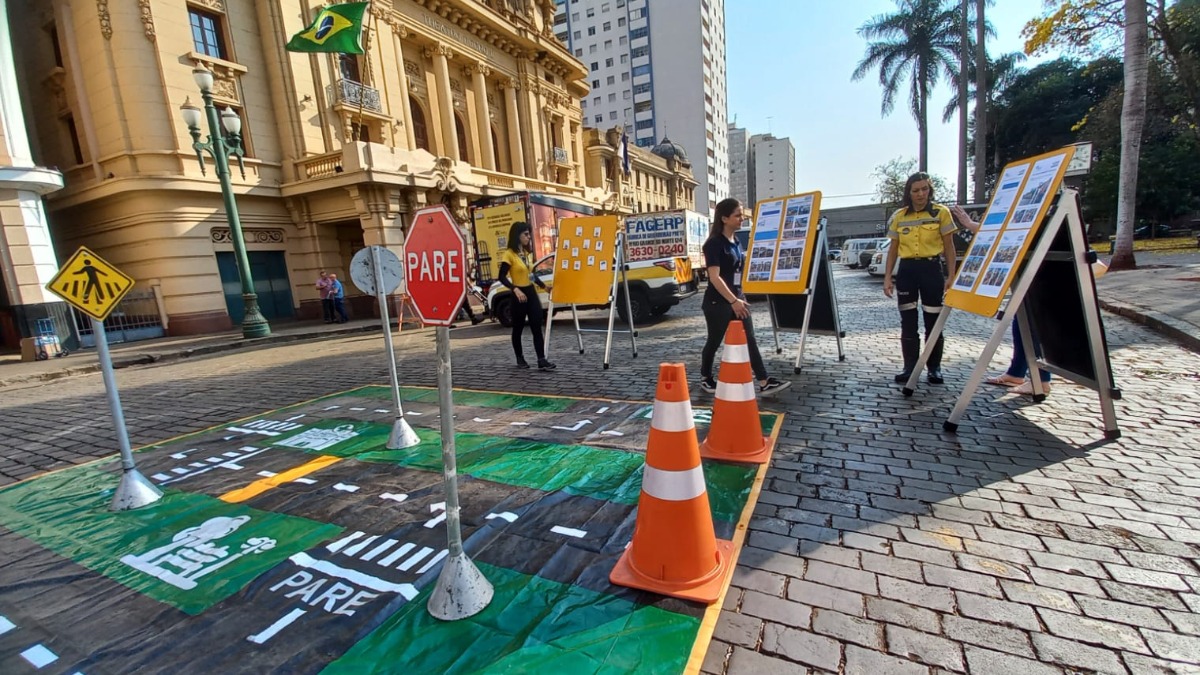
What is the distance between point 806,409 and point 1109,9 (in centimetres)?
2053

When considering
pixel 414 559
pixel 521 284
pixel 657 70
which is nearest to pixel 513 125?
pixel 521 284

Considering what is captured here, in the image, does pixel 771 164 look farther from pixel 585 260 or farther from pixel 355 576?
pixel 355 576

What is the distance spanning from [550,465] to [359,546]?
131 cm

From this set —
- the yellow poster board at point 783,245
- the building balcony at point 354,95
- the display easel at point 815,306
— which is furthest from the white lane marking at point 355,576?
the building balcony at point 354,95

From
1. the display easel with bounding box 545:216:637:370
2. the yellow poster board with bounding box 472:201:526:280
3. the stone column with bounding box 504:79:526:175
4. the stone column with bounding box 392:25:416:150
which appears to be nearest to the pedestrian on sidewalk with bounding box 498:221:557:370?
the display easel with bounding box 545:216:637:370

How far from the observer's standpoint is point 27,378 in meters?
9.24

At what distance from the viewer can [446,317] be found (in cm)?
198

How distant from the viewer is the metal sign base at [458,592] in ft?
6.88

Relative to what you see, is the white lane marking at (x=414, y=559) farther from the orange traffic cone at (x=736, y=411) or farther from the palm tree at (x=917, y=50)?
the palm tree at (x=917, y=50)

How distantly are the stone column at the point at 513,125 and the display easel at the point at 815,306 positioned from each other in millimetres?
22116

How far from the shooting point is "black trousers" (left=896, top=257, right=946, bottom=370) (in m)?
4.62

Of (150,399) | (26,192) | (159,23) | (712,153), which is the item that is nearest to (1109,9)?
(150,399)

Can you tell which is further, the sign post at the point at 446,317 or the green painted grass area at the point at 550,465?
the green painted grass area at the point at 550,465

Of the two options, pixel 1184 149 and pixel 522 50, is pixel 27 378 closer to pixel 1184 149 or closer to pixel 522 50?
pixel 522 50
